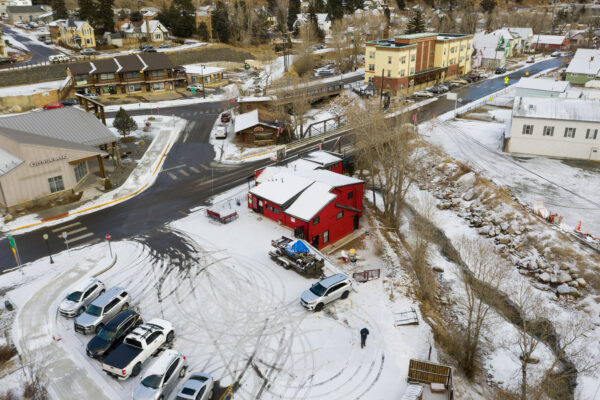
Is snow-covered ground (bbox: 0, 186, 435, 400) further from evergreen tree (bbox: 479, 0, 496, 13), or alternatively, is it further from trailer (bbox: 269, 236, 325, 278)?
evergreen tree (bbox: 479, 0, 496, 13)

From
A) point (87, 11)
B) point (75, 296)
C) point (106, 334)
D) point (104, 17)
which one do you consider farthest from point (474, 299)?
point (104, 17)

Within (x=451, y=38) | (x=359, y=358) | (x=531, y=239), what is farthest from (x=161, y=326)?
(x=451, y=38)

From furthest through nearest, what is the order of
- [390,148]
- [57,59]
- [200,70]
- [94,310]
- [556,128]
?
[200,70] < [57,59] < [556,128] < [390,148] < [94,310]

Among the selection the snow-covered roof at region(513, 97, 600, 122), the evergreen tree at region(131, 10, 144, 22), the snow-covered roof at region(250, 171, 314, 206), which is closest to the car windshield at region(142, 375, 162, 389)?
the snow-covered roof at region(250, 171, 314, 206)

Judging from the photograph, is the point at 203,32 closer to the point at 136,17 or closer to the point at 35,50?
the point at 136,17

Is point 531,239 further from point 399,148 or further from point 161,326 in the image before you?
point 161,326

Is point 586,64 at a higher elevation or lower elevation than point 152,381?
Result: higher

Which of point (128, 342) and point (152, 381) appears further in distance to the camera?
point (128, 342)
